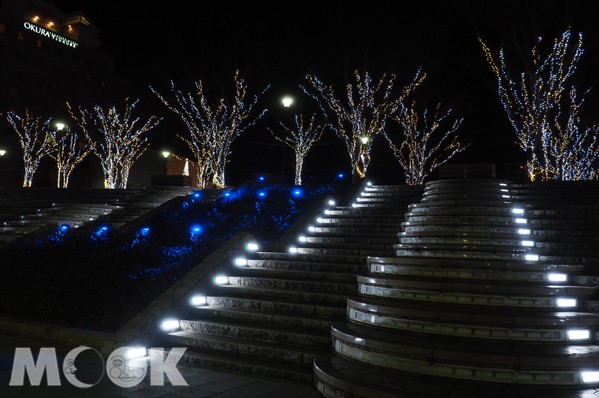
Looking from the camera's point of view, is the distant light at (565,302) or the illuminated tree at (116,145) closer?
the distant light at (565,302)

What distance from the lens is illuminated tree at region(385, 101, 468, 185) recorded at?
25203 mm

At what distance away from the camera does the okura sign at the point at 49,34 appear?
147ft

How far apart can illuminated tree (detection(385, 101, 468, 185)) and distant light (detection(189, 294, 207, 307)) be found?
18075 millimetres

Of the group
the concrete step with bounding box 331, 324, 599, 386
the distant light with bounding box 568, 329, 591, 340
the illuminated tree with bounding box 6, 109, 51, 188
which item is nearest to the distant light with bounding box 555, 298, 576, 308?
the distant light with bounding box 568, 329, 591, 340

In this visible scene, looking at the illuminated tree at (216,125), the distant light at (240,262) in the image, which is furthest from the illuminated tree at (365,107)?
the distant light at (240,262)

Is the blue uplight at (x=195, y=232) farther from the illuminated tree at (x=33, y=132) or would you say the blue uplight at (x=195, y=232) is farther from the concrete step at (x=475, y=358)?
the illuminated tree at (x=33, y=132)

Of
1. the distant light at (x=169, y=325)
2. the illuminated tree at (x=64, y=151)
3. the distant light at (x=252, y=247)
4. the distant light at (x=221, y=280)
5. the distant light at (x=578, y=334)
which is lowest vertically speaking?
the distant light at (x=169, y=325)

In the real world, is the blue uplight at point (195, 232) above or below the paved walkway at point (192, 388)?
above

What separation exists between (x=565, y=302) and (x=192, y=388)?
15.9 feet

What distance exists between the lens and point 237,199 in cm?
1536

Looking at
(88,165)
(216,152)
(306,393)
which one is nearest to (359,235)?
(306,393)

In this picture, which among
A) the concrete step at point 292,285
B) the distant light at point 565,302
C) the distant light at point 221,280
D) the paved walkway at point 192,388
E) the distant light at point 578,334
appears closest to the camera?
the paved walkway at point 192,388

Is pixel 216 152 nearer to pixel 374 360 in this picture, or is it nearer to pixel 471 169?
pixel 471 169

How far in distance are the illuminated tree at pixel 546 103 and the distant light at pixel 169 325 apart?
17215 millimetres
